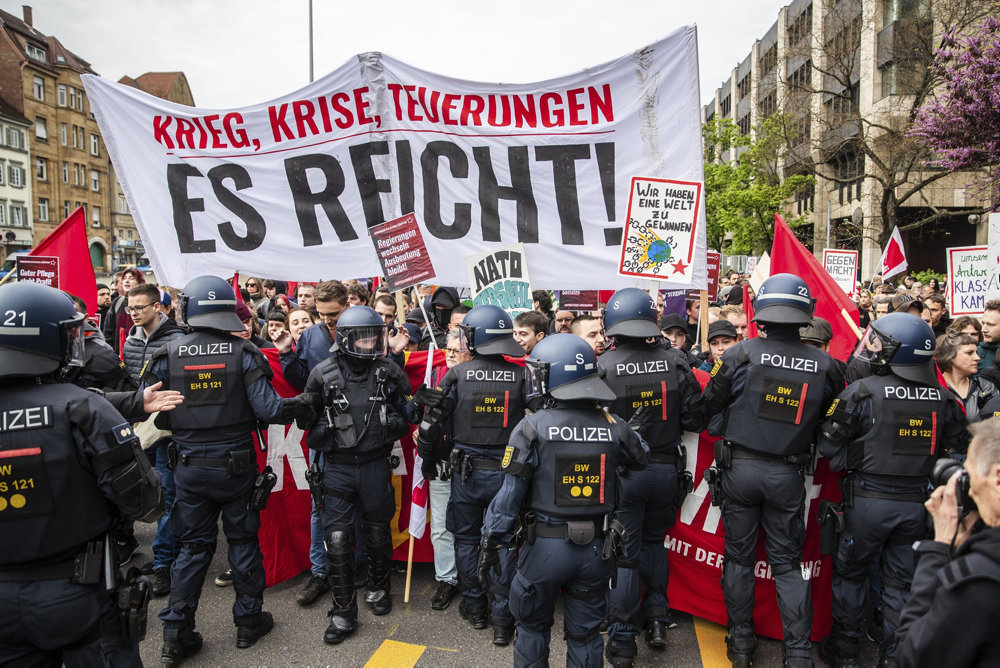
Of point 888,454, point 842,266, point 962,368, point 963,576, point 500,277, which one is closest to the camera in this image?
point 963,576

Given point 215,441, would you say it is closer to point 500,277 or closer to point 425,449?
point 425,449

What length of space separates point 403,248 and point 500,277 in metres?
0.87

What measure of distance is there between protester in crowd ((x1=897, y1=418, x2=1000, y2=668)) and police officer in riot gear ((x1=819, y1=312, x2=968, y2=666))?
198 centimetres

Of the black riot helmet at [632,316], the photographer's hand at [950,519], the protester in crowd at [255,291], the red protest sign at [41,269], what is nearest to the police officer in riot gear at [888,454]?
the black riot helmet at [632,316]

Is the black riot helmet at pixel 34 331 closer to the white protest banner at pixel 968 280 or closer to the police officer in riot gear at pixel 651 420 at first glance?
the police officer in riot gear at pixel 651 420

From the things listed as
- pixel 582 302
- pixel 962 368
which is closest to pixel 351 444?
pixel 962 368

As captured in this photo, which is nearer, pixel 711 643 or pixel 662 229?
pixel 711 643

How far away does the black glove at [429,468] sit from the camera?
5.08 meters

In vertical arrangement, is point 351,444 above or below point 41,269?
below

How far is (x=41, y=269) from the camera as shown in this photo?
650 centimetres

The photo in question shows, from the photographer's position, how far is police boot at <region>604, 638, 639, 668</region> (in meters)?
4.32

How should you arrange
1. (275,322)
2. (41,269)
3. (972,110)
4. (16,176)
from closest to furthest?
(41,269), (275,322), (972,110), (16,176)

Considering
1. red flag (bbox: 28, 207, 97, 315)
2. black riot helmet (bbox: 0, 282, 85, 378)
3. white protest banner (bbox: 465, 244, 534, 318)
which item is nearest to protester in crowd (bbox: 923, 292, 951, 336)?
white protest banner (bbox: 465, 244, 534, 318)

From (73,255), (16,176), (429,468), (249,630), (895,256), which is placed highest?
(16,176)
